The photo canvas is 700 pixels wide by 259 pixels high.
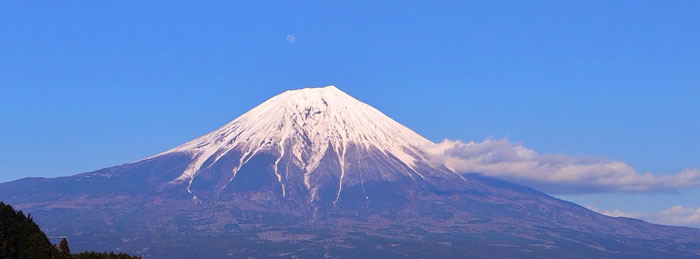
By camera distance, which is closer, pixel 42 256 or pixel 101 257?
pixel 42 256

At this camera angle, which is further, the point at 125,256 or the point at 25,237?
the point at 125,256

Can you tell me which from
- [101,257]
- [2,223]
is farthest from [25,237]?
[101,257]

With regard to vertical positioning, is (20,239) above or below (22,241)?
above

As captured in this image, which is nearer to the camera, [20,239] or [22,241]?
[22,241]

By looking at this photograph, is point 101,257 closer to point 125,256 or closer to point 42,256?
point 125,256

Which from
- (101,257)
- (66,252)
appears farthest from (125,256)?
(66,252)

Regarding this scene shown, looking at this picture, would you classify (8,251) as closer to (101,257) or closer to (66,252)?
(66,252)
